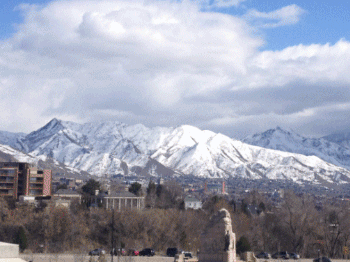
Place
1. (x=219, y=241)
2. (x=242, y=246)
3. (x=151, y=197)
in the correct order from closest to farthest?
1. (x=219, y=241)
2. (x=242, y=246)
3. (x=151, y=197)

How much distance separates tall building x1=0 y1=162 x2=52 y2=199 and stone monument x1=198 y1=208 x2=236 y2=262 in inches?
3628

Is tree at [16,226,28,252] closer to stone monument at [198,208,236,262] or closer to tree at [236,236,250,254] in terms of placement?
tree at [236,236,250,254]

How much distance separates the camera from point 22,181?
137000 millimetres

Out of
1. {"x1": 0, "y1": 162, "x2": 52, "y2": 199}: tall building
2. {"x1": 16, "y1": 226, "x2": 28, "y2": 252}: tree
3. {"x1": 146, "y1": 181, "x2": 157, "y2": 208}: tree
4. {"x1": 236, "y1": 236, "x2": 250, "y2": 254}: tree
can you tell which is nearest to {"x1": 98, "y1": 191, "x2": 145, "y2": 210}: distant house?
{"x1": 146, "y1": 181, "x2": 157, "y2": 208}: tree

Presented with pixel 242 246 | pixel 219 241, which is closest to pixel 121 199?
pixel 242 246

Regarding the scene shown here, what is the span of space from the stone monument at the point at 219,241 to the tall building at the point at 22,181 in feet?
302

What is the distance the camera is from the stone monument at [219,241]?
44.4 metres

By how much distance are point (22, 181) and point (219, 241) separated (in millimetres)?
98328

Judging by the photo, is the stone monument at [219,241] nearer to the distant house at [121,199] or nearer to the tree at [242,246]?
the tree at [242,246]

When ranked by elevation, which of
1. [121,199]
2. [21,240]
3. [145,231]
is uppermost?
[121,199]

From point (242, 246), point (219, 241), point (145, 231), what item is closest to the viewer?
point (219, 241)

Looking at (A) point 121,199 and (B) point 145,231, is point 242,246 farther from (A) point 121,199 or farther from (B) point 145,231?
(A) point 121,199

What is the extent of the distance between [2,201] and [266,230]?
146ft

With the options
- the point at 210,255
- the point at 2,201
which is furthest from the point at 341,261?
the point at 2,201
